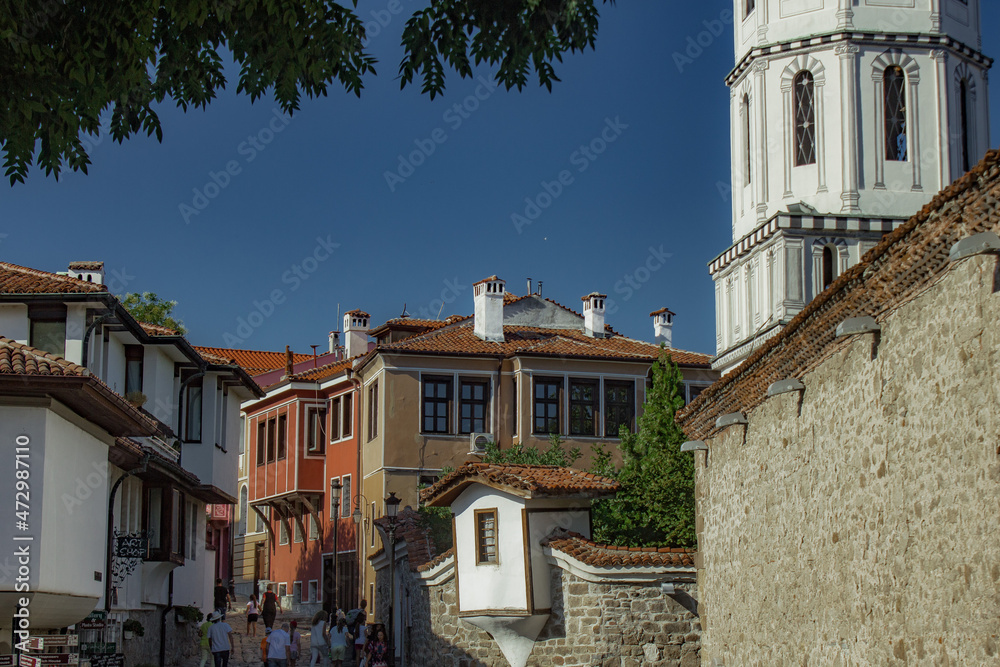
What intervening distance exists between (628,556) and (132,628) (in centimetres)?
865

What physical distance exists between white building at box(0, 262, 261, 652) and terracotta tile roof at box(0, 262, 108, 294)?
31 millimetres

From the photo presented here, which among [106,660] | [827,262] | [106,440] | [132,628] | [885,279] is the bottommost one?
[106,660]

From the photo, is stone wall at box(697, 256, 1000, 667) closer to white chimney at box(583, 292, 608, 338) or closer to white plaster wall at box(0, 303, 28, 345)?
white plaster wall at box(0, 303, 28, 345)

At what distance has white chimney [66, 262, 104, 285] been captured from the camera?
2482 cm

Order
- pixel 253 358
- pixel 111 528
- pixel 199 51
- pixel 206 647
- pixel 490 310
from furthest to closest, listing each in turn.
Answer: pixel 253 358 < pixel 490 310 < pixel 206 647 < pixel 111 528 < pixel 199 51

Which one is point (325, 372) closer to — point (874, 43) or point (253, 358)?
point (253, 358)

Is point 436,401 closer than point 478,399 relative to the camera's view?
Yes

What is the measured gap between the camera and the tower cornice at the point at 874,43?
2378 centimetres

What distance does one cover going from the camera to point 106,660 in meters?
16.4

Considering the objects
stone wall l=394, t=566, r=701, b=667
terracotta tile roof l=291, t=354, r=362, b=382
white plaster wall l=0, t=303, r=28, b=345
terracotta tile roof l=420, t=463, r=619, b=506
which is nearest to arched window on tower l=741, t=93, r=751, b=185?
terracotta tile roof l=420, t=463, r=619, b=506

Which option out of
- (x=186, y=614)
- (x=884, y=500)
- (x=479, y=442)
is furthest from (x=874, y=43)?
(x=186, y=614)

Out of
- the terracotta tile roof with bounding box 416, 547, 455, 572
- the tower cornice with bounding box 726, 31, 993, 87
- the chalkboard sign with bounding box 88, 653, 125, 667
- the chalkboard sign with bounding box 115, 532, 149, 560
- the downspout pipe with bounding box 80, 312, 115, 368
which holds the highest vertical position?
the tower cornice with bounding box 726, 31, 993, 87

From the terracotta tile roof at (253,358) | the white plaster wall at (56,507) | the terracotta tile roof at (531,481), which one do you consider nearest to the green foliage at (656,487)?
the terracotta tile roof at (531,481)

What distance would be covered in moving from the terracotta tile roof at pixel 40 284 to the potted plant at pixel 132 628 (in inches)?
223
